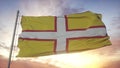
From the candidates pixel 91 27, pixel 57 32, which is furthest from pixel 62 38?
pixel 91 27

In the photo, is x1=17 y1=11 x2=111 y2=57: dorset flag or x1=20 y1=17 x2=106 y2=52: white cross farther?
x1=20 y1=17 x2=106 y2=52: white cross

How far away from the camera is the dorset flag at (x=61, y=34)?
18.7 metres

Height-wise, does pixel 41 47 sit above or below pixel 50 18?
below

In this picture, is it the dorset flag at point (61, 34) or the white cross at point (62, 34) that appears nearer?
the dorset flag at point (61, 34)

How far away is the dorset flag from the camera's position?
18.7 meters

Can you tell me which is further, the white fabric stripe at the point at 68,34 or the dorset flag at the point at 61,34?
the white fabric stripe at the point at 68,34

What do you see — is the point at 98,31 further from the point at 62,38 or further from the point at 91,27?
the point at 62,38

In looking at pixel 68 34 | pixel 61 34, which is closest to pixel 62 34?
pixel 61 34

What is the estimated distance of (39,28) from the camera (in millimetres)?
19250

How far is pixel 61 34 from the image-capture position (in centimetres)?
1928

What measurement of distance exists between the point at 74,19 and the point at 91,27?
105cm

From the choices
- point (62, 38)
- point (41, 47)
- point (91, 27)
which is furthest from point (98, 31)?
point (41, 47)

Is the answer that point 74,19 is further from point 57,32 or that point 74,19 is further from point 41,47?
point 41,47

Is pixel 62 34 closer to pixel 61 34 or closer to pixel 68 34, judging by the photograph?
pixel 61 34
